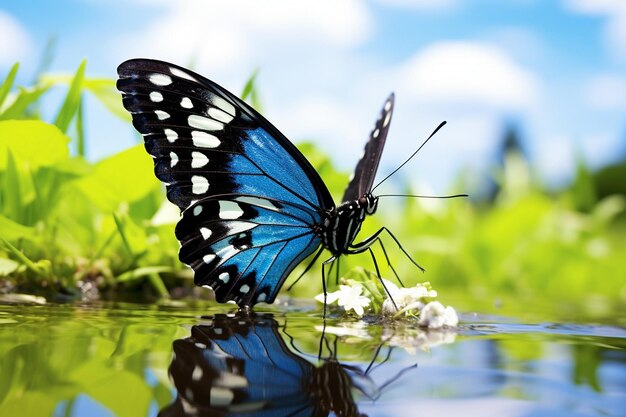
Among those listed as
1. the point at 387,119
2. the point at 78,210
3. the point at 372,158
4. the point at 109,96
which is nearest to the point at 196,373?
the point at 372,158

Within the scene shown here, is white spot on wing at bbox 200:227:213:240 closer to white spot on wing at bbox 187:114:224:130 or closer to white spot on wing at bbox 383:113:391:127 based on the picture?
white spot on wing at bbox 187:114:224:130

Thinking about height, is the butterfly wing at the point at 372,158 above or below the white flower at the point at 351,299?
above

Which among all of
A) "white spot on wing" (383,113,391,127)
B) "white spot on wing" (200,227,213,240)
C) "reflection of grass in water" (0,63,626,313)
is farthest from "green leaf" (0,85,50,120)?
"white spot on wing" (383,113,391,127)

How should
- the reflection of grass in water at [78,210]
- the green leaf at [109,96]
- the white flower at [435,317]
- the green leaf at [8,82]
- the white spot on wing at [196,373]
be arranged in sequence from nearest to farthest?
the white spot on wing at [196,373] < the white flower at [435,317] < the reflection of grass in water at [78,210] < the green leaf at [8,82] < the green leaf at [109,96]

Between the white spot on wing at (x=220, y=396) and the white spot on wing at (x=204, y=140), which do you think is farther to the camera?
the white spot on wing at (x=204, y=140)

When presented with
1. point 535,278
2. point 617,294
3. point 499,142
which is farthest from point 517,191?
point 499,142

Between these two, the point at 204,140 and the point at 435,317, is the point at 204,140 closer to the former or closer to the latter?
the point at 204,140

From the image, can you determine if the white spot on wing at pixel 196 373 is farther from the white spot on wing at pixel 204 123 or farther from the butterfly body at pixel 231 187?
the white spot on wing at pixel 204 123

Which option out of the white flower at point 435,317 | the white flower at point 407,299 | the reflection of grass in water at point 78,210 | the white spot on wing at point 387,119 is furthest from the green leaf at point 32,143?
the white flower at point 435,317
